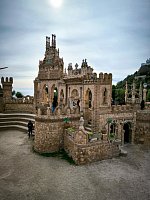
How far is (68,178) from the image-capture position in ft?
37.4

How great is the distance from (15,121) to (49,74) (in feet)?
22.2

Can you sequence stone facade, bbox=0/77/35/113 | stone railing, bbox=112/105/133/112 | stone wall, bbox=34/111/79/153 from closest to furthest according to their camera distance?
stone wall, bbox=34/111/79/153 → stone railing, bbox=112/105/133/112 → stone facade, bbox=0/77/35/113

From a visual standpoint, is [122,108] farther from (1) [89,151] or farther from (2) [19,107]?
(2) [19,107]

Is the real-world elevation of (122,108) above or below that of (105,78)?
below

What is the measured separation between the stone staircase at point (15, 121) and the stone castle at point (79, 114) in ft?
6.53

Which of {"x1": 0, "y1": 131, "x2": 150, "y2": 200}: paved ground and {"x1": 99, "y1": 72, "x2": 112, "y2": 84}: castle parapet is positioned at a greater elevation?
{"x1": 99, "y1": 72, "x2": 112, "y2": 84}: castle parapet

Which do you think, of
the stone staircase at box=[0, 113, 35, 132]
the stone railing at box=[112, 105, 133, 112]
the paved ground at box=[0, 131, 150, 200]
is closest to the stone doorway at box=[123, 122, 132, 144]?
the stone railing at box=[112, 105, 133, 112]

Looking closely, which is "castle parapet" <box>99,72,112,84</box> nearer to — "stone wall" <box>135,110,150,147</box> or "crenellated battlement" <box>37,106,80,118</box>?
"crenellated battlement" <box>37,106,80,118</box>

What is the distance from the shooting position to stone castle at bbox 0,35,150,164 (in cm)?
1429

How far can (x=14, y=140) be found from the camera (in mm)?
17766

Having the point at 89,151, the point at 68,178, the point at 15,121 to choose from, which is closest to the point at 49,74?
the point at 15,121

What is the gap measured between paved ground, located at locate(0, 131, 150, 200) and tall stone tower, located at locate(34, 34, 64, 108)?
8822 millimetres

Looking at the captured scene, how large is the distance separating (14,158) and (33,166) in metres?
2.00

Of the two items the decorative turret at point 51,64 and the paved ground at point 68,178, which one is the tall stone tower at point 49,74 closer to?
the decorative turret at point 51,64
